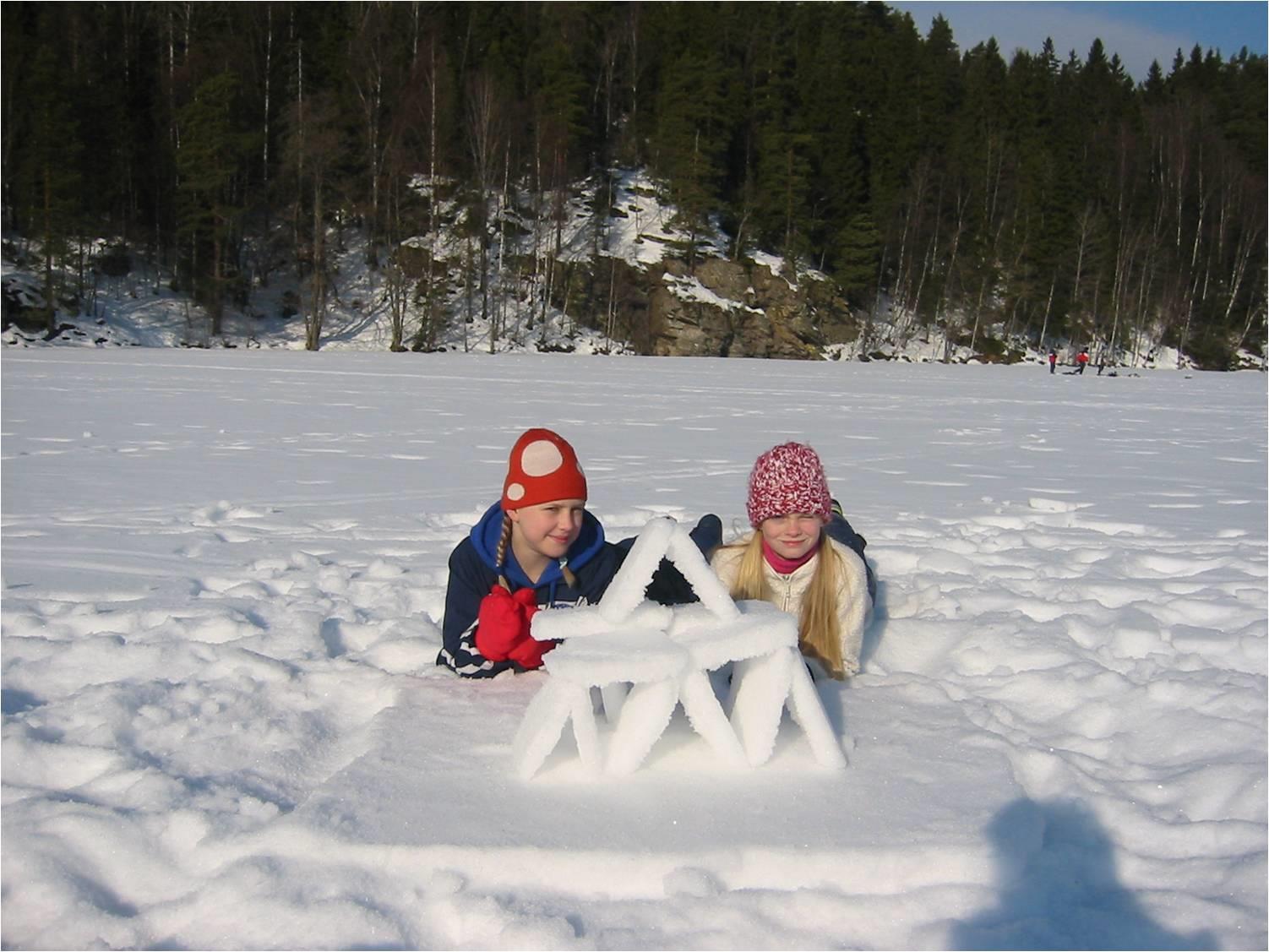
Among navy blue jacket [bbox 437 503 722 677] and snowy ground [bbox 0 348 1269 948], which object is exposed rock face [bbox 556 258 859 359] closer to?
snowy ground [bbox 0 348 1269 948]

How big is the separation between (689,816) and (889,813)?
0.46 metres

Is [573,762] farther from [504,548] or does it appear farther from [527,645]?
[504,548]

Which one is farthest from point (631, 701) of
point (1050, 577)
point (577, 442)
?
point (577, 442)

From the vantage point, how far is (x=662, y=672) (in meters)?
2.35

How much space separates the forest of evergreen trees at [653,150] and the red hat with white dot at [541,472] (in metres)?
30.5

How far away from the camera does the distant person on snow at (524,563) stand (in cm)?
297

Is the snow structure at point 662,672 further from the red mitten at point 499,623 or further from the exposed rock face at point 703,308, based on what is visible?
the exposed rock face at point 703,308

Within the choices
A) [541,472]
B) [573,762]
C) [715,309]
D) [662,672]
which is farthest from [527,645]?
[715,309]

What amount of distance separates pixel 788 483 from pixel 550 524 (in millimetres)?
773

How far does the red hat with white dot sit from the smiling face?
0.03m

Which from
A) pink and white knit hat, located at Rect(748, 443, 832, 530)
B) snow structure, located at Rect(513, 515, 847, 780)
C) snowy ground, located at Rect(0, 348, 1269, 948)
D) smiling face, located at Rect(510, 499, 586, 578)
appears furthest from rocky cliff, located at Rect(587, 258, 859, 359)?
snow structure, located at Rect(513, 515, 847, 780)

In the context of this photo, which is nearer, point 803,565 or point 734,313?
point 803,565

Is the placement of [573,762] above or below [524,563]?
below

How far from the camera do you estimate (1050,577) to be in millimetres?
4422
